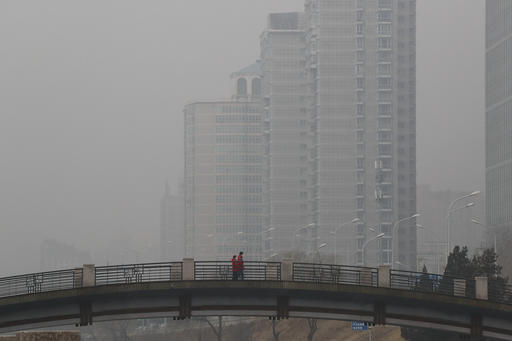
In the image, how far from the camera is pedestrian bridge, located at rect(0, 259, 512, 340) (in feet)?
199

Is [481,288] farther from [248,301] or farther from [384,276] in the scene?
A: [248,301]

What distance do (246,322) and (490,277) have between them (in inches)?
4280

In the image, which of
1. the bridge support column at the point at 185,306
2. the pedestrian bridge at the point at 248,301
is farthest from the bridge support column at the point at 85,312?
the bridge support column at the point at 185,306

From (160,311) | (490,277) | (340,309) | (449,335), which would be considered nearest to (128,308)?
(160,311)

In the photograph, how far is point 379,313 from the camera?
64.0 meters

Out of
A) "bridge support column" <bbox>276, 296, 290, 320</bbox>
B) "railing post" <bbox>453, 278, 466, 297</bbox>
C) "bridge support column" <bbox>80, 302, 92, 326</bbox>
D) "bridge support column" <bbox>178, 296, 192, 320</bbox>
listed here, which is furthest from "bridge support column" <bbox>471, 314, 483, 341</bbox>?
"bridge support column" <bbox>80, 302, 92, 326</bbox>

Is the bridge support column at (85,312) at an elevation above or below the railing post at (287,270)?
below

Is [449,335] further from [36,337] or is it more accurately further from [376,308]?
[36,337]

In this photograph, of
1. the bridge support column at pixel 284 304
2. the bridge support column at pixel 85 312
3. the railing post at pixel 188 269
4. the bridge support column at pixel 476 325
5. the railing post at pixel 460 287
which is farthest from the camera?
the bridge support column at pixel 284 304

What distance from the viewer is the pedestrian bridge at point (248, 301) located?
60.6 meters

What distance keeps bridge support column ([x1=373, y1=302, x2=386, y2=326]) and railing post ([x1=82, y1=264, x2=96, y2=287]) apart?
17353 millimetres

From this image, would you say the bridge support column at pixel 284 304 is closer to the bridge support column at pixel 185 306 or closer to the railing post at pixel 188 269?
the bridge support column at pixel 185 306

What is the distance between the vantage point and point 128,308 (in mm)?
62125

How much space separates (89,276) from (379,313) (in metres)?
17.9
